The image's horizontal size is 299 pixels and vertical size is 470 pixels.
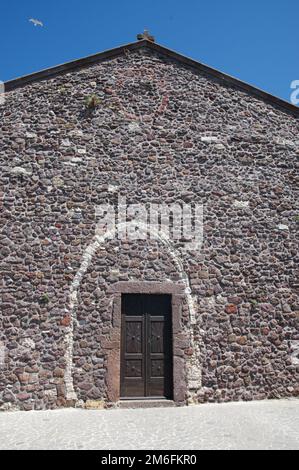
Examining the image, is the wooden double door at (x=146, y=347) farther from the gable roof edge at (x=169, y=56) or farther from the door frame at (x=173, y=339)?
the gable roof edge at (x=169, y=56)

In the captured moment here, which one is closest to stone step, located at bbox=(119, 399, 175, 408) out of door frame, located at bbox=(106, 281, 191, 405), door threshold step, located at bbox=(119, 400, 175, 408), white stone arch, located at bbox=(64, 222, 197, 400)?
door threshold step, located at bbox=(119, 400, 175, 408)

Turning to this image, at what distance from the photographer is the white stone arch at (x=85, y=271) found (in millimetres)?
6828

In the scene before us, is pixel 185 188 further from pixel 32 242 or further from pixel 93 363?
pixel 93 363

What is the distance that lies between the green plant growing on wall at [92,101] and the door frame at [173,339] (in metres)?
3.43

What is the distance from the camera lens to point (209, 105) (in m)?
8.33

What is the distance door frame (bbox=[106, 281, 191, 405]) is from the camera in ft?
22.5

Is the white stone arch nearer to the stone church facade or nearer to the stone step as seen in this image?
the stone church facade

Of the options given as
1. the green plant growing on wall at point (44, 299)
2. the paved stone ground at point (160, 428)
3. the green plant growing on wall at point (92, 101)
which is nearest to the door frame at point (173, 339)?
the paved stone ground at point (160, 428)

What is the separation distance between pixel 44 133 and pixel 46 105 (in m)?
0.59

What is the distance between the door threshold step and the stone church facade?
0.17m

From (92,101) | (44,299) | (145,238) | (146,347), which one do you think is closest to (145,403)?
(146,347)

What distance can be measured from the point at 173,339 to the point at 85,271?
6.29 feet

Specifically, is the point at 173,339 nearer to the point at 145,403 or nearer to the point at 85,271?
the point at 145,403
